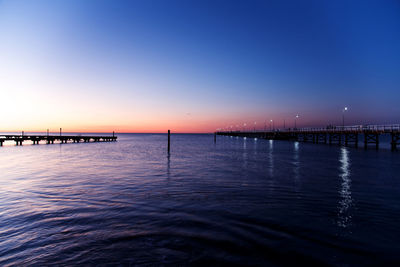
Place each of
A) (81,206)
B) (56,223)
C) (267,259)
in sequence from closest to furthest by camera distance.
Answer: (267,259) → (56,223) → (81,206)

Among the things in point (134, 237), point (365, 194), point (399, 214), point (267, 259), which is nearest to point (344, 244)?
point (267, 259)

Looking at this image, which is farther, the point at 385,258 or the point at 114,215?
the point at 114,215

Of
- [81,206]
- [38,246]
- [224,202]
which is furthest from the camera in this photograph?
[224,202]

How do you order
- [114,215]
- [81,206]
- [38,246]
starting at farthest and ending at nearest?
1. [81,206]
2. [114,215]
3. [38,246]

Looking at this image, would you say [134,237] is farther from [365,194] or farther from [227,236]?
[365,194]

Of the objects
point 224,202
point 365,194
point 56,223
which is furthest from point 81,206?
point 365,194

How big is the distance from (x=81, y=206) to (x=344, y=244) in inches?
357

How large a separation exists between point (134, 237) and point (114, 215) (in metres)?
2.12

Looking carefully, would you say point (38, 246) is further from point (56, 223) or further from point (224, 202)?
point (224, 202)

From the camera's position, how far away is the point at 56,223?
6.96 metres

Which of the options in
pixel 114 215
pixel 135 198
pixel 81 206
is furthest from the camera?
pixel 135 198

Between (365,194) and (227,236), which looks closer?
(227,236)

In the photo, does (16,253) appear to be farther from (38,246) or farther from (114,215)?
(114,215)

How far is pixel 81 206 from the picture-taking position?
872 cm
